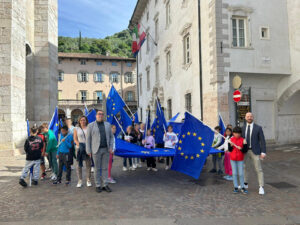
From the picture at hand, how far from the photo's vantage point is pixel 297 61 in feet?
42.8

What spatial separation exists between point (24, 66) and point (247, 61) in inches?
486

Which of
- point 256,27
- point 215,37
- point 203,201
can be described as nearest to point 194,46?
point 215,37

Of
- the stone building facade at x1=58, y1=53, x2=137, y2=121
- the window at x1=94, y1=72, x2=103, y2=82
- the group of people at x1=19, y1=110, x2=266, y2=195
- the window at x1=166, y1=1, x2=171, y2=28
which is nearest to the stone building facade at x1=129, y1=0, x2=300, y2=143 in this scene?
the window at x1=166, y1=1, x2=171, y2=28

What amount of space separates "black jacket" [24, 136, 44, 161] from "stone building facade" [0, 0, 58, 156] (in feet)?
19.7

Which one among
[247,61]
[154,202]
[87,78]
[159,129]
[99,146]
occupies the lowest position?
[154,202]

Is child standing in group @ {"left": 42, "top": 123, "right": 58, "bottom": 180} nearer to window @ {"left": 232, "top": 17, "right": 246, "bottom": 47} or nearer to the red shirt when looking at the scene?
the red shirt

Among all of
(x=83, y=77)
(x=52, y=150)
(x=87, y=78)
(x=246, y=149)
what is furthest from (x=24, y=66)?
(x=83, y=77)

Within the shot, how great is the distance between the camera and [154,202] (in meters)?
5.22

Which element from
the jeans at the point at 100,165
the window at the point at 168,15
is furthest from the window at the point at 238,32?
the jeans at the point at 100,165

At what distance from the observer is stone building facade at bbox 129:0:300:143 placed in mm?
12406

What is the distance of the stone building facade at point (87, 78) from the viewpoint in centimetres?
4734

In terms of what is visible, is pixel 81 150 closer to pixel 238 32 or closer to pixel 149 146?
pixel 149 146

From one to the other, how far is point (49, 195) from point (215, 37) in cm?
1047

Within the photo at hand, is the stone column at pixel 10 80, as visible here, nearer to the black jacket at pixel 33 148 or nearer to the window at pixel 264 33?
the black jacket at pixel 33 148
